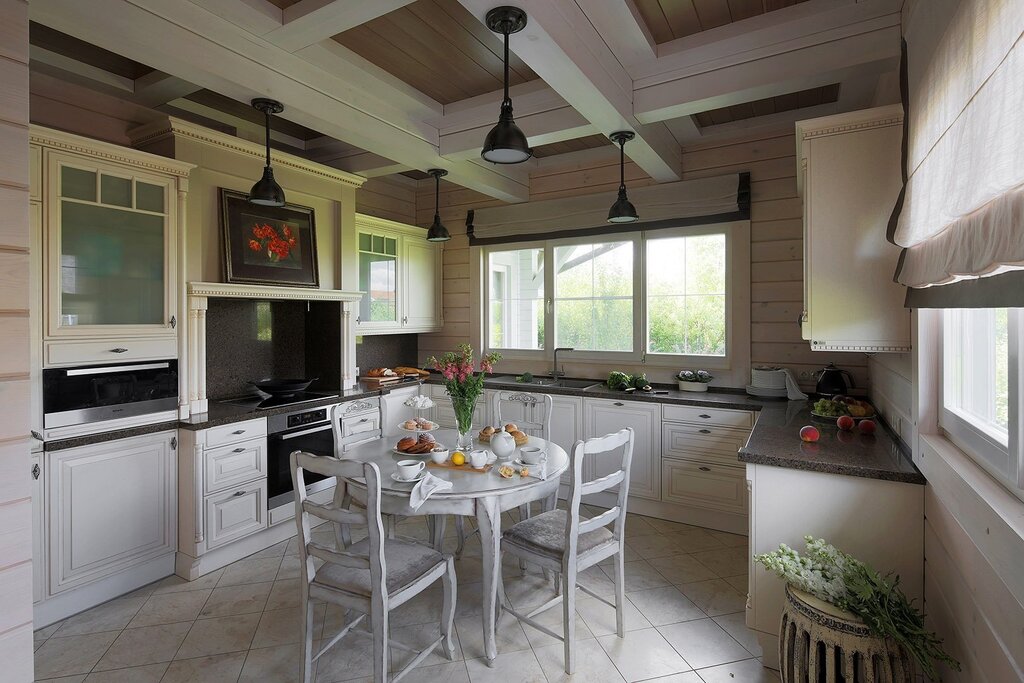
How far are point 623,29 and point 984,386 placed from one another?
2113mm

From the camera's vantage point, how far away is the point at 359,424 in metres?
3.91

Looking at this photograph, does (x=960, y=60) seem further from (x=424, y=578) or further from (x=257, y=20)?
(x=257, y=20)

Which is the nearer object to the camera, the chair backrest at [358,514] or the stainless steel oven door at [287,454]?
the chair backrest at [358,514]

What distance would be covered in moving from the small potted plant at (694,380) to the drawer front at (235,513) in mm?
3012

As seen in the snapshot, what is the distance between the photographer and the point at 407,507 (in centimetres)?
213

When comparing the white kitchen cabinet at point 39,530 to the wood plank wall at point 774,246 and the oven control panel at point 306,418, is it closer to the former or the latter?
the oven control panel at point 306,418

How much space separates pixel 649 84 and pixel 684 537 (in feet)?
9.25

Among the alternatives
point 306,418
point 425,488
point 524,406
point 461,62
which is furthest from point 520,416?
point 461,62

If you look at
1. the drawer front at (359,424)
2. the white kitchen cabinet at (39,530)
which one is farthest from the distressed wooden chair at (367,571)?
the drawer front at (359,424)

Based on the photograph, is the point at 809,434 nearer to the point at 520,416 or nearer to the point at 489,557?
the point at 489,557

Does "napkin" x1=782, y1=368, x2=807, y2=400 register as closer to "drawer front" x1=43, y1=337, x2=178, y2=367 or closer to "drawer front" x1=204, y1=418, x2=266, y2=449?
"drawer front" x1=204, y1=418, x2=266, y2=449

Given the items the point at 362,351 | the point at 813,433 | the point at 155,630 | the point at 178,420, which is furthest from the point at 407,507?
the point at 362,351

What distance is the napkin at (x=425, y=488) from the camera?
2080 millimetres

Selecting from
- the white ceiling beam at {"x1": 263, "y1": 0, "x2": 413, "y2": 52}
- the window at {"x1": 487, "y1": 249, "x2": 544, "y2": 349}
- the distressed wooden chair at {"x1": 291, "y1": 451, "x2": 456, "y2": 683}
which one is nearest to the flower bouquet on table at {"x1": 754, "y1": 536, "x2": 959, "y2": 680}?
the distressed wooden chair at {"x1": 291, "y1": 451, "x2": 456, "y2": 683}
